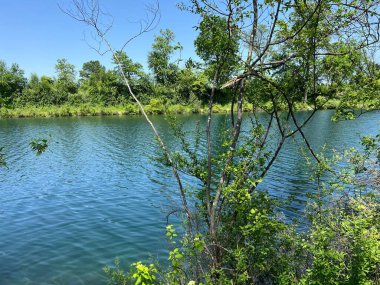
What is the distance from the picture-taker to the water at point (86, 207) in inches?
407

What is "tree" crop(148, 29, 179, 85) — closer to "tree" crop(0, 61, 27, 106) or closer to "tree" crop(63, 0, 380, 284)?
"tree" crop(63, 0, 380, 284)

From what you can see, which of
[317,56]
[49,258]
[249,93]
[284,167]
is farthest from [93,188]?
[317,56]

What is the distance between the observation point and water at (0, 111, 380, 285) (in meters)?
10.3

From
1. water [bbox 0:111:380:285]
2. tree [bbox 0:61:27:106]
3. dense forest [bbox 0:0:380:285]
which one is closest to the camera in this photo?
dense forest [bbox 0:0:380:285]

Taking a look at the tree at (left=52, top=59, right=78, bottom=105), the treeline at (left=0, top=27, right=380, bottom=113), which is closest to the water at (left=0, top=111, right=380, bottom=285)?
the treeline at (left=0, top=27, right=380, bottom=113)

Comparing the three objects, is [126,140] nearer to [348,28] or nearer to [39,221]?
[39,221]

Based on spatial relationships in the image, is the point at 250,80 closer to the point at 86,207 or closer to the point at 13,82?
the point at 86,207

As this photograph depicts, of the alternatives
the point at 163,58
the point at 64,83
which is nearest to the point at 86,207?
the point at 163,58

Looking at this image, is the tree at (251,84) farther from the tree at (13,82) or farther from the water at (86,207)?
the tree at (13,82)

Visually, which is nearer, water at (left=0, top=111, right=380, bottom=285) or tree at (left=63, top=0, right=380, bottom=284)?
tree at (left=63, top=0, right=380, bottom=284)

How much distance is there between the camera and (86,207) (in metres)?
15.5

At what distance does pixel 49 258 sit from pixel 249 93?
849cm

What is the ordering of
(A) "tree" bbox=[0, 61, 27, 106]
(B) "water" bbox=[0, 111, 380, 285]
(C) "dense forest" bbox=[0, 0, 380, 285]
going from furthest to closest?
(A) "tree" bbox=[0, 61, 27, 106], (B) "water" bbox=[0, 111, 380, 285], (C) "dense forest" bbox=[0, 0, 380, 285]

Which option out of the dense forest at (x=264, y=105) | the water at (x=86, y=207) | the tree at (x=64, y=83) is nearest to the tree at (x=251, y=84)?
the dense forest at (x=264, y=105)
